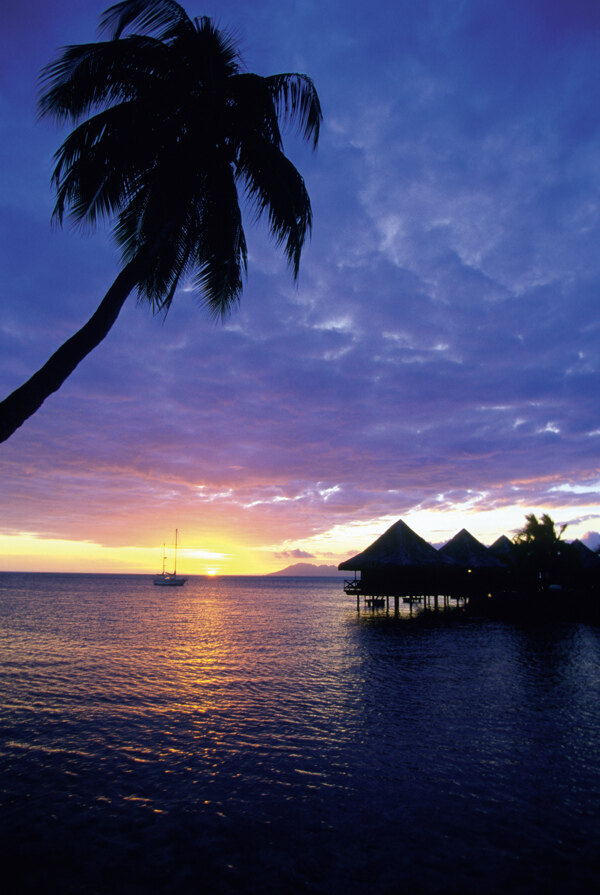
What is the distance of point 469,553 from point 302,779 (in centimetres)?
3904

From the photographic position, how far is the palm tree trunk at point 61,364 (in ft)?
13.8

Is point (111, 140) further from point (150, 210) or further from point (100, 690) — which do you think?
point (100, 690)

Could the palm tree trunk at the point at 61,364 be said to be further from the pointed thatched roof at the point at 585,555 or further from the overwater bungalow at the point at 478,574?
the pointed thatched roof at the point at 585,555

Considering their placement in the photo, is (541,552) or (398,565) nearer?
(398,565)

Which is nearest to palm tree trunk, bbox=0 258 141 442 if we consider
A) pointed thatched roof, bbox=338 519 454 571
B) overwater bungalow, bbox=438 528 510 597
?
pointed thatched roof, bbox=338 519 454 571

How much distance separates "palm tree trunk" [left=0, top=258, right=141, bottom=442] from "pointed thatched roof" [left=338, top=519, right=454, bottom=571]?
33.6 meters

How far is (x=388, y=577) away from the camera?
3800 cm

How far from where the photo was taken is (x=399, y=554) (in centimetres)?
3678

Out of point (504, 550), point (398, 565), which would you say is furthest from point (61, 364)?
point (504, 550)

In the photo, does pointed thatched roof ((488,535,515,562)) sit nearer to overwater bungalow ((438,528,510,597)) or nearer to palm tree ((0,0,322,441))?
overwater bungalow ((438,528,510,597))

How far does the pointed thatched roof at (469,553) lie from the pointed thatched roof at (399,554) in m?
3.40

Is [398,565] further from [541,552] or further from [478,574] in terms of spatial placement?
[541,552]

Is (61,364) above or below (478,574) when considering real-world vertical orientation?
above

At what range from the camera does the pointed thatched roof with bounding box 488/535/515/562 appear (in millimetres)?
49156
